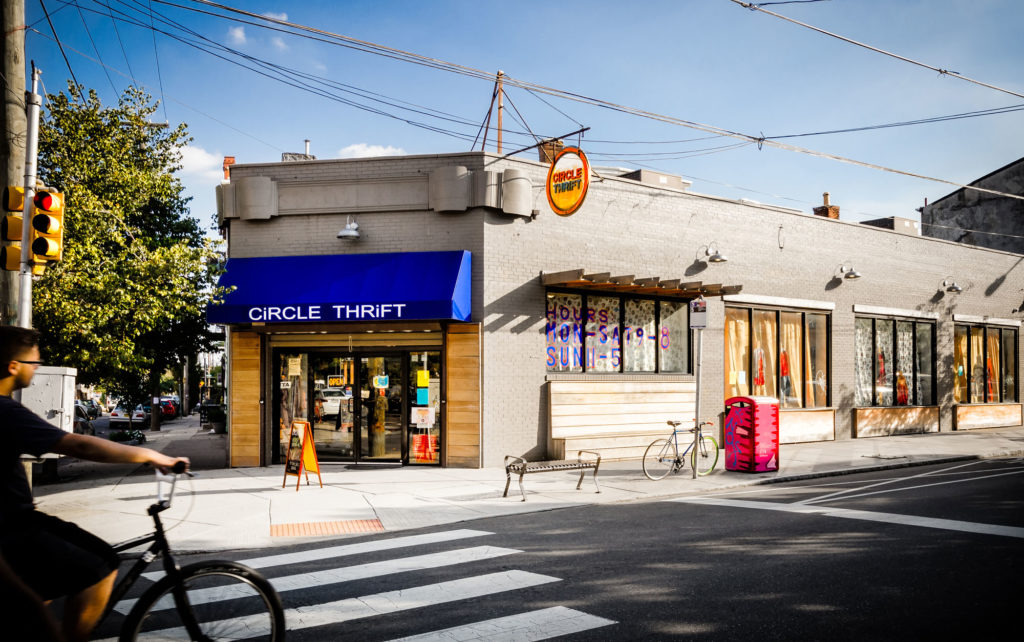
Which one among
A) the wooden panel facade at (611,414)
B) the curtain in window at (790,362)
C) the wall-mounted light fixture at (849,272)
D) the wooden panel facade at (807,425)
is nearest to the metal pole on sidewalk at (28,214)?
the wooden panel facade at (611,414)

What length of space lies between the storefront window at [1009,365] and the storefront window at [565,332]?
19.0 meters

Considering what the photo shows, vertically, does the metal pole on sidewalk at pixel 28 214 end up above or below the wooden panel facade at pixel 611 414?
above

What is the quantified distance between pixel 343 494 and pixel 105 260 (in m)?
5.61

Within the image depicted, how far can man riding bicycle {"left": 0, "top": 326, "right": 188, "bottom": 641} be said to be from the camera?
11.0ft

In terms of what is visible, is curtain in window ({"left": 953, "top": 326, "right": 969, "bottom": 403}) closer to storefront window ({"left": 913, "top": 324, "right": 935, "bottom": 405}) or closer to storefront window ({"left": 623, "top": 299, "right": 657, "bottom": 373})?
storefront window ({"left": 913, "top": 324, "right": 935, "bottom": 405})

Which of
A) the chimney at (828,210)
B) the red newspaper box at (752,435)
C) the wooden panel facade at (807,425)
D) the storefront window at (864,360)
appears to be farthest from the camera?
the chimney at (828,210)

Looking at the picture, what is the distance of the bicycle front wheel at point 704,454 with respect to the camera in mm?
13081

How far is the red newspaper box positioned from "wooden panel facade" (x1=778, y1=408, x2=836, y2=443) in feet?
17.8

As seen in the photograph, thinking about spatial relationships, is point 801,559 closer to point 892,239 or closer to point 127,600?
point 127,600

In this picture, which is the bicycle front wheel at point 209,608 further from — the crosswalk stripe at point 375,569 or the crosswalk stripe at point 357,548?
the crosswalk stripe at point 357,548

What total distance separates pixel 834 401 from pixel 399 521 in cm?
1502

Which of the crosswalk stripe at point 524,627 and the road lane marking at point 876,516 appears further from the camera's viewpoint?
the road lane marking at point 876,516

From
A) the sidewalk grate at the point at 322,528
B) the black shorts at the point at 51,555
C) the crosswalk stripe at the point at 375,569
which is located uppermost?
the black shorts at the point at 51,555

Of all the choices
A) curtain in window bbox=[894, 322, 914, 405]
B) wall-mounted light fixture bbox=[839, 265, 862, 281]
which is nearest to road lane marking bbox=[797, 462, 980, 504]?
wall-mounted light fixture bbox=[839, 265, 862, 281]
